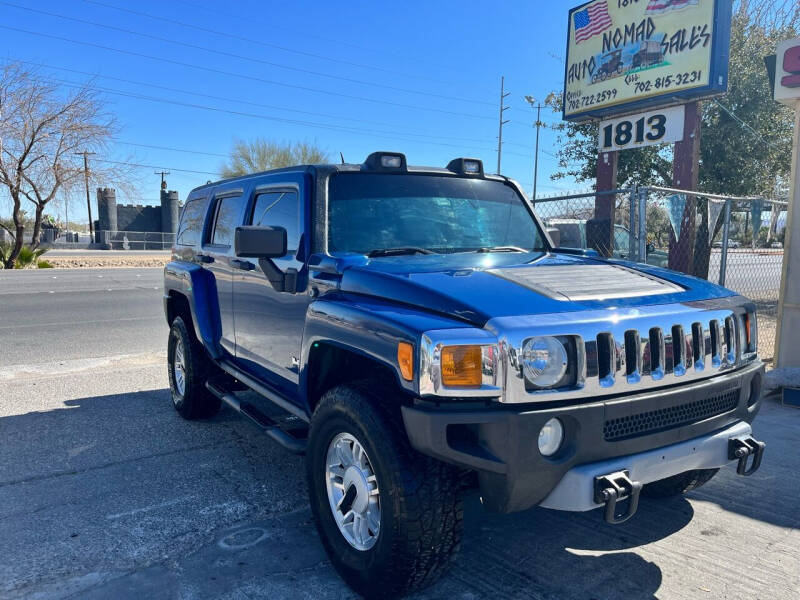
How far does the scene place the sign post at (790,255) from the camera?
19.8ft

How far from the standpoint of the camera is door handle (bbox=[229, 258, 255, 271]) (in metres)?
4.00

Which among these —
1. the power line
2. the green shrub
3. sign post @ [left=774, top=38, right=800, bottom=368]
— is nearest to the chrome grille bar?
sign post @ [left=774, top=38, right=800, bottom=368]

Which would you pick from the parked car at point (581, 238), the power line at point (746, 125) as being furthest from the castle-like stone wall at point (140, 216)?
the power line at point (746, 125)

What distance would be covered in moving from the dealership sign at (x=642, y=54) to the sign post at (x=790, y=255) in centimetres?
201

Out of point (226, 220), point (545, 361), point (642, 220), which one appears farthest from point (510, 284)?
point (642, 220)

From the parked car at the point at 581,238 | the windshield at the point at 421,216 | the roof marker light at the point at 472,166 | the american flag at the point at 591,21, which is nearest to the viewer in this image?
the windshield at the point at 421,216

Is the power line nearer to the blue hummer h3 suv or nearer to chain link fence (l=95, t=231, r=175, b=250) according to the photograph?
the blue hummer h3 suv

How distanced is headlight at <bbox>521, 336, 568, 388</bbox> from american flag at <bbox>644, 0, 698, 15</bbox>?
806 cm

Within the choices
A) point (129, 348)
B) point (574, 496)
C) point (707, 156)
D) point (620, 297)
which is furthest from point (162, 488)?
point (707, 156)

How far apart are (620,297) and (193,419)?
3791mm

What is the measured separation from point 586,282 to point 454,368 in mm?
957

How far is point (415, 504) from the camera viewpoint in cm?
235

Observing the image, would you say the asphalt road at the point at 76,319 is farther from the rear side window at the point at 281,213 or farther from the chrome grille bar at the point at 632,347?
the chrome grille bar at the point at 632,347

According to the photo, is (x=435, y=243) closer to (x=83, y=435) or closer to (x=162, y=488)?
(x=162, y=488)
